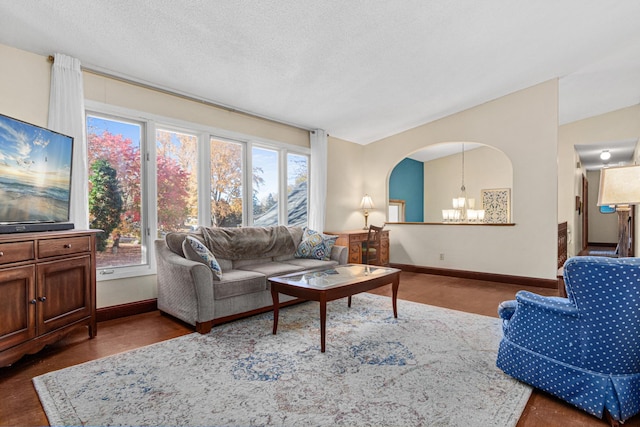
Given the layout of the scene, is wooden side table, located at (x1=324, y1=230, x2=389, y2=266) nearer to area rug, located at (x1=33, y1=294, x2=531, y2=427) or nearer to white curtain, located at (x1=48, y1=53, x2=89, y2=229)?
area rug, located at (x1=33, y1=294, x2=531, y2=427)

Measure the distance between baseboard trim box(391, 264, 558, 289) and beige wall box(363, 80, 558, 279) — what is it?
2.7 inches

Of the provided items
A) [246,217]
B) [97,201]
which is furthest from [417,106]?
[97,201]

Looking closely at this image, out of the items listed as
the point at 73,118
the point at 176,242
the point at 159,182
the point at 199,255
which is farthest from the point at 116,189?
the point at 199,255

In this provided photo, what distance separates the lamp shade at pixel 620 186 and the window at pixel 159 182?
3.80 meters

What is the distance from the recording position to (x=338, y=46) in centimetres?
318

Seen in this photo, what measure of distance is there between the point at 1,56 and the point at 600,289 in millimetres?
4493

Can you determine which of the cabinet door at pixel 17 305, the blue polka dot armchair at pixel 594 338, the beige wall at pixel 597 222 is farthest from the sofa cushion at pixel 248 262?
the beige wall at pixel 597 222

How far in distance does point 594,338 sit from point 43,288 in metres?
3.45

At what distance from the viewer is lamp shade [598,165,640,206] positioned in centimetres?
203

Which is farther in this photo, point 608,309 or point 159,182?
point 159,182

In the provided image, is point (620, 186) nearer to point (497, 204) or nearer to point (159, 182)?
point (159, 182)

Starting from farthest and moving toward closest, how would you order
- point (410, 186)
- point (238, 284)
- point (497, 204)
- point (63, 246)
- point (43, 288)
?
point (410, 186) → point (497, 204) → point (238, 284) → point (63, 246) → point (43, 288)

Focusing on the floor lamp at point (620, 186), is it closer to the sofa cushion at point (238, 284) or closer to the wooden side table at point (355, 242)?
the sofa cushion at point (238, 284)

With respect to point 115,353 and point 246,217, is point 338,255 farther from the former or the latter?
point 115,353
